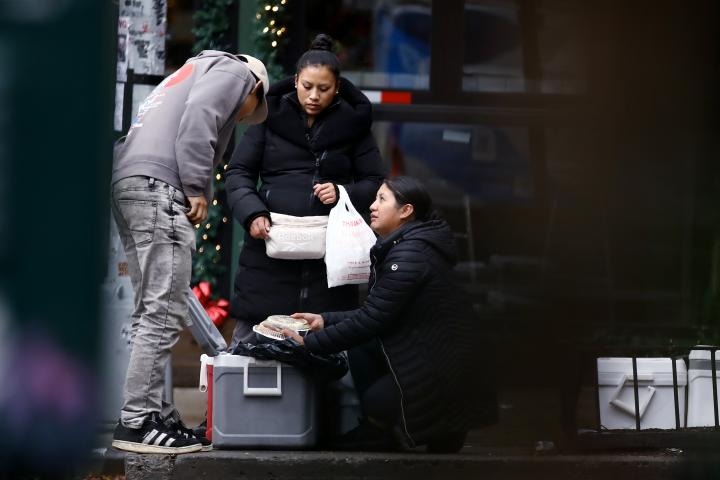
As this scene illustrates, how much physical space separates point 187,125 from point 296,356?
1.00 metres

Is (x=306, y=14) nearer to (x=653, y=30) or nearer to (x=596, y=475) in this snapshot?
(x=653, y=30)

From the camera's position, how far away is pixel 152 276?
458 cm

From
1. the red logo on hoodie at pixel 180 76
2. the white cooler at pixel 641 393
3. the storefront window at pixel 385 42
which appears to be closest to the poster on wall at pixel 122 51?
the red logo on hoodie at pixel 180 76

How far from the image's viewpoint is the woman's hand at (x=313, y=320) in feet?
15.7

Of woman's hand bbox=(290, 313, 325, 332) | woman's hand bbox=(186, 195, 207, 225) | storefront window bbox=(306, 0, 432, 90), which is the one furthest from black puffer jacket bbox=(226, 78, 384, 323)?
storefront window bbox=(306, 0, 432, 90)

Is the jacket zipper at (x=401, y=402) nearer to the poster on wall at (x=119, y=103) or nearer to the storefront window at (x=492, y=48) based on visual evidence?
the poster on wall at (x=119, y=103)

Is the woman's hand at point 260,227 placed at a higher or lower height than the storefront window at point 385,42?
lower

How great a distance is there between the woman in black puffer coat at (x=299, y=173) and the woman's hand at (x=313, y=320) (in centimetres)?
29

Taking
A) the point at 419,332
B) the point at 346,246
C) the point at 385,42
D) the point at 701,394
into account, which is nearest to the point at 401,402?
the point at 419,332

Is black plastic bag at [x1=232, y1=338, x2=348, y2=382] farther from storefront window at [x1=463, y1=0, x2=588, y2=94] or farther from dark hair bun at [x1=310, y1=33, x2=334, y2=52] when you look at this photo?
storefront window at [x1=463, y1=0, x2=588, y2=94]

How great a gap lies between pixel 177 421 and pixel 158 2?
2.51 metres

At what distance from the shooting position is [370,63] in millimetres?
7602

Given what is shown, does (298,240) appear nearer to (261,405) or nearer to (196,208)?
(196,208)

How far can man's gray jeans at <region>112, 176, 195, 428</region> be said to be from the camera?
4566 millimetres
